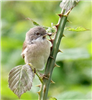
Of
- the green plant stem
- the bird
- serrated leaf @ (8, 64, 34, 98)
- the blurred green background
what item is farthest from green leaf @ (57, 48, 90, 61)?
serrated leaf @ (8, 64, 34, 98)

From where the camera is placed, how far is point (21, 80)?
105cm

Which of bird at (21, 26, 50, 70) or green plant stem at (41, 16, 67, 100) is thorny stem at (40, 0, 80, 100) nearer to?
green plant stem at (41, 16, 67, 100)

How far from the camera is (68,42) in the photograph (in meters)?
3.25

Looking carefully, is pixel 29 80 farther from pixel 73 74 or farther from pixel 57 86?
pixel 73 74

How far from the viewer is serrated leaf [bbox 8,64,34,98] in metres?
1.02

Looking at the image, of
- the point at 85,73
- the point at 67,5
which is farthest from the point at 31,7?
the point at 67,5

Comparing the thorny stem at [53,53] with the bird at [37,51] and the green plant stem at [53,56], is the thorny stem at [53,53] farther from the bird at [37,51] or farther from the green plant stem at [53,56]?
the bird at [37,51]

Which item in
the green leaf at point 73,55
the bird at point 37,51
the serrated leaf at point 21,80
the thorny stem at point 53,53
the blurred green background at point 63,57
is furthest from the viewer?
the green leaf at point 73,55

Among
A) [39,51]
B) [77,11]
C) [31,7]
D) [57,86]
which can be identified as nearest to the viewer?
[39,51]

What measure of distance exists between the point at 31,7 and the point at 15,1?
75 cm

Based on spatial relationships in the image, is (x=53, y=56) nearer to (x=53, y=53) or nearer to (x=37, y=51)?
(x=53, y=53)

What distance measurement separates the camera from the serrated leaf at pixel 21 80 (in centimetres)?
102

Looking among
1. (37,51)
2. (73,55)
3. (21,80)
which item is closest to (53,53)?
(21,80)

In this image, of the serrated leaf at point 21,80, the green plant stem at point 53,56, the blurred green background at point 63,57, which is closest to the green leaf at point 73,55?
the blurred green background at point 63,57
